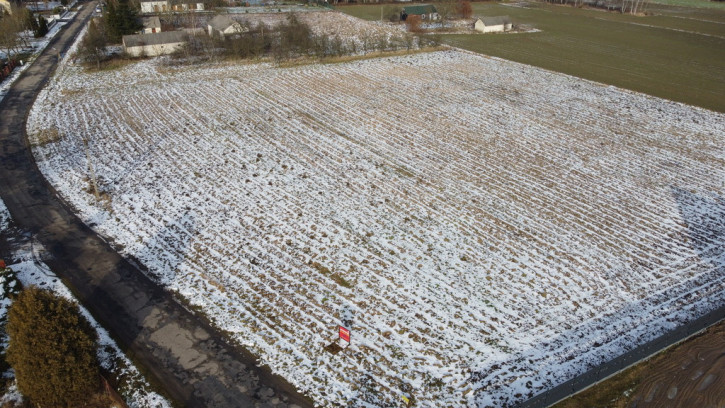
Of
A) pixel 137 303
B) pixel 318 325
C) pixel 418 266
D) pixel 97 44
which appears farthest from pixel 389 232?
pixel 97 44

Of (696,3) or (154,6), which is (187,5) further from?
(696,3)

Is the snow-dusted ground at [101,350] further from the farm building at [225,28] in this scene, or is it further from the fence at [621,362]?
the farm building at [225,28]

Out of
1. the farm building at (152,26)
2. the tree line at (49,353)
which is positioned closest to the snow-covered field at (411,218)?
the tree line at (49,353)

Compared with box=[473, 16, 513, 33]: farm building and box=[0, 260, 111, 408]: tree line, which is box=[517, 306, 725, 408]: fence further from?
box=[473, 16, 513, 33]: farm building

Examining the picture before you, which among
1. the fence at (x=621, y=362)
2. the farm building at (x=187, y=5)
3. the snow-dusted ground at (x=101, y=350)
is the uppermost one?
the farm building at (x=187, y=5)

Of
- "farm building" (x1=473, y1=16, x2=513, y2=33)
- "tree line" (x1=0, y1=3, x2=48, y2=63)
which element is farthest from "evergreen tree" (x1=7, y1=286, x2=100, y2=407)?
"farm building" (x1=473, y1=16, x2=513, y2=33)

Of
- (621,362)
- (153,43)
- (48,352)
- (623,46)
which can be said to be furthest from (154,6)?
(621,362)
